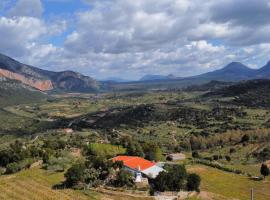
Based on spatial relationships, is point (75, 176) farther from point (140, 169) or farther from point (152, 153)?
point (152, 153)

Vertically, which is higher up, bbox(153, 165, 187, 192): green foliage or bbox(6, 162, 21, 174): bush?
bbox(153, 165, 187, 192): green foliage

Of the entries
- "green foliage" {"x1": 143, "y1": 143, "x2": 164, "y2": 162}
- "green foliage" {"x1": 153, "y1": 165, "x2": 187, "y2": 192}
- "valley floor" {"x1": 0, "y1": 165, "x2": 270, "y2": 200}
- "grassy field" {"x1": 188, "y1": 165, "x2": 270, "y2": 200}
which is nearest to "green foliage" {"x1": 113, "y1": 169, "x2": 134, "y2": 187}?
"valley floor" {"x1": 0, "y1": 165, "x2": 270, "y2": 200}

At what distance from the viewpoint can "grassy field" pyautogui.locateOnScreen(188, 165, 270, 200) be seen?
8144 cm

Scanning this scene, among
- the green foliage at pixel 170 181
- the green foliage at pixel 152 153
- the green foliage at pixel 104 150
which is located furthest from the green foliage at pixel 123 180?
the green foliage at pixel 104 150

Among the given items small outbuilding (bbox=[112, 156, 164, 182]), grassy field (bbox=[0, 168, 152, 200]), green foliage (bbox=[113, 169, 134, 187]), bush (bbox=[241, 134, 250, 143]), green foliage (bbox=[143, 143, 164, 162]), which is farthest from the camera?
bush (bbox=[241, 134, 250, 143])

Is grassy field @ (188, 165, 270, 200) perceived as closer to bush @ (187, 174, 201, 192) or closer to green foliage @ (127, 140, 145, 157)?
bush @ (187, 174, 201, 192)

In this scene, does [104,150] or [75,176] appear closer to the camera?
[75,176]

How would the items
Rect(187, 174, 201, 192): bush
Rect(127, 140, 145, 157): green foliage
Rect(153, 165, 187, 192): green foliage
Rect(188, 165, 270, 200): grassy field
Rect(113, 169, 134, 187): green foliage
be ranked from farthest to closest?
Rect(127, 140, 145, 157): green foliage
Rect(188, 165, 270, 200): grassy field
Rect(187, 174, 201, 192): bush
Rect(113, 169, 134, 187): green foliage
Rect(153, 165, 187, 192): green foliage

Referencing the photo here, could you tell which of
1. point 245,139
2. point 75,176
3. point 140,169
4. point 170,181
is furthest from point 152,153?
point 245,139

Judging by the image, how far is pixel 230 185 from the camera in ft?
290

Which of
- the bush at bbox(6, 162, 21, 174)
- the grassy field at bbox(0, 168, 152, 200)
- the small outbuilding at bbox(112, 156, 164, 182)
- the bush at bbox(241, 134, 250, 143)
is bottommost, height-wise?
Result: the bush at bbox(241, 134, 250, 143)

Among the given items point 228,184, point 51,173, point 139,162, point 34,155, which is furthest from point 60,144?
point 228,184

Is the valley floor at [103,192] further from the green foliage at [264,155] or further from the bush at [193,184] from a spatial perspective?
the green foliage at [264,155]

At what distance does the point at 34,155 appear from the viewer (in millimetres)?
113312
